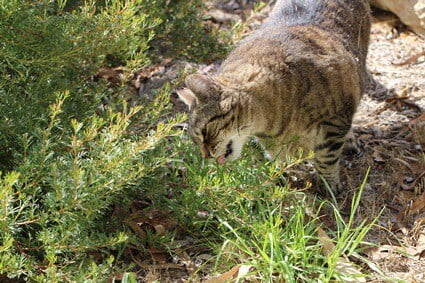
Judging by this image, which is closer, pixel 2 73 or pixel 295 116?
pixel 2 73

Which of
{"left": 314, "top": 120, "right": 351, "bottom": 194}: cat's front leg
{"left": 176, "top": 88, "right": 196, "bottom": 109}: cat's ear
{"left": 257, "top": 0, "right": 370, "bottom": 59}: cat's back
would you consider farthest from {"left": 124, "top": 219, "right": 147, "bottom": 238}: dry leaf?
{"left": 257, "top": 0, "right": 370, "bottom": 59}: cat's back

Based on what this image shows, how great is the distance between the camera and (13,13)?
9.55ft

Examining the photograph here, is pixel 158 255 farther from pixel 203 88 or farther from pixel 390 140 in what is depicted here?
pixel 390 140

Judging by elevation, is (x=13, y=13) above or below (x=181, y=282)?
above

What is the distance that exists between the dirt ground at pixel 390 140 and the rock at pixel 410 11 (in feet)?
0.58

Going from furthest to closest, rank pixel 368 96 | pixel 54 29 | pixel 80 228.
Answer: pixel 368 96, pixel 54 29, pixel 80 228

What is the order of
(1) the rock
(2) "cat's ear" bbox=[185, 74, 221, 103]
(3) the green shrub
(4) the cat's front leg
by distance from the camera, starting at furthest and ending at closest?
(1) the rock, (4) the cat's front leg, (2) "cat's ear" bbox=[185, 74, 221, 103], (3) the green shrub

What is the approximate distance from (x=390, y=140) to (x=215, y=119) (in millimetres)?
1740

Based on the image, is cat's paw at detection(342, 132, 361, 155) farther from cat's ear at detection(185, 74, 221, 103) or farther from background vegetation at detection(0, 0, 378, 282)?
cat's ear at detection(185, 74, 221, 103)

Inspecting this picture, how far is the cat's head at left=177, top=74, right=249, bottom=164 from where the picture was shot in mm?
3371

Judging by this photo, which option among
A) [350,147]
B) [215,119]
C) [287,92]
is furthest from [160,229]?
[350,147]

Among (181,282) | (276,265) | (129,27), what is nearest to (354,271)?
(276,265)

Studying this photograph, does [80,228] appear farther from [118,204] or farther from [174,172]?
[174,172]

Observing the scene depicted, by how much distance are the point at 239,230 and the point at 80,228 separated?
97 cm
